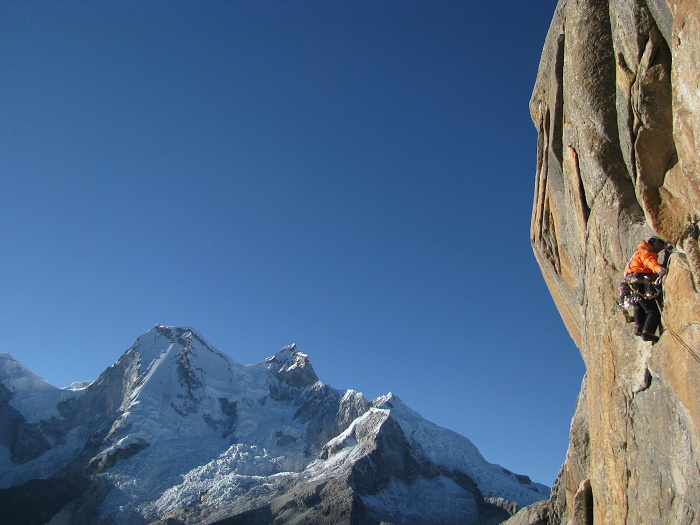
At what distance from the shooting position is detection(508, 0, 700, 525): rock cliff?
805 centimetres

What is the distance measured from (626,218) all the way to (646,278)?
5.48 ft

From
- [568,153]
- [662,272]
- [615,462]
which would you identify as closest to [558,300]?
[568,153]

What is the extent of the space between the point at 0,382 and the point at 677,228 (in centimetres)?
18964

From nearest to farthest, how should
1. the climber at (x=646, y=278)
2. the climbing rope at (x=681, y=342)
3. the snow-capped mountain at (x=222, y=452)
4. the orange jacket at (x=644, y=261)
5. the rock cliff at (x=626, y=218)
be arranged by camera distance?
the climbing rope at (x=681, y=342), the rock cliff at (x=626, y=218), the orange jacket at (x=644, y=261), the climber at (x=646, y=278), the snow-capped mountain at (x=222, y=452)

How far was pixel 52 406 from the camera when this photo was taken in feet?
529

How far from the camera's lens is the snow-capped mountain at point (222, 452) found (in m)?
107

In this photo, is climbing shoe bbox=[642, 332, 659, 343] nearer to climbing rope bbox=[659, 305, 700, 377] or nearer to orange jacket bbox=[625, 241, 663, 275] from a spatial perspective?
climbing rope bbox=[659, 305, 700, 377]

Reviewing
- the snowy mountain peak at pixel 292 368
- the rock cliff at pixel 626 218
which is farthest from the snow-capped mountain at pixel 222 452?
the rock cliff at pixel 626 218

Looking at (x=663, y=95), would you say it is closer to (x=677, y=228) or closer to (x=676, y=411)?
(x=677, y=228)

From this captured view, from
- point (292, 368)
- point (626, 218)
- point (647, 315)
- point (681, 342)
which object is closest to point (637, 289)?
point (647, 315)

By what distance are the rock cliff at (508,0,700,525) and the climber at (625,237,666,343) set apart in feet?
0.85

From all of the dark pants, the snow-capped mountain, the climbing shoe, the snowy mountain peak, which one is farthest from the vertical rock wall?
the snowy mountain peak

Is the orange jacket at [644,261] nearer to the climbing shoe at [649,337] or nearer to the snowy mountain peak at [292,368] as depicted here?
the climbing shoe at [649,337]

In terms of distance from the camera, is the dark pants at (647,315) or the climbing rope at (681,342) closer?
the climbing rope at (681,342)
